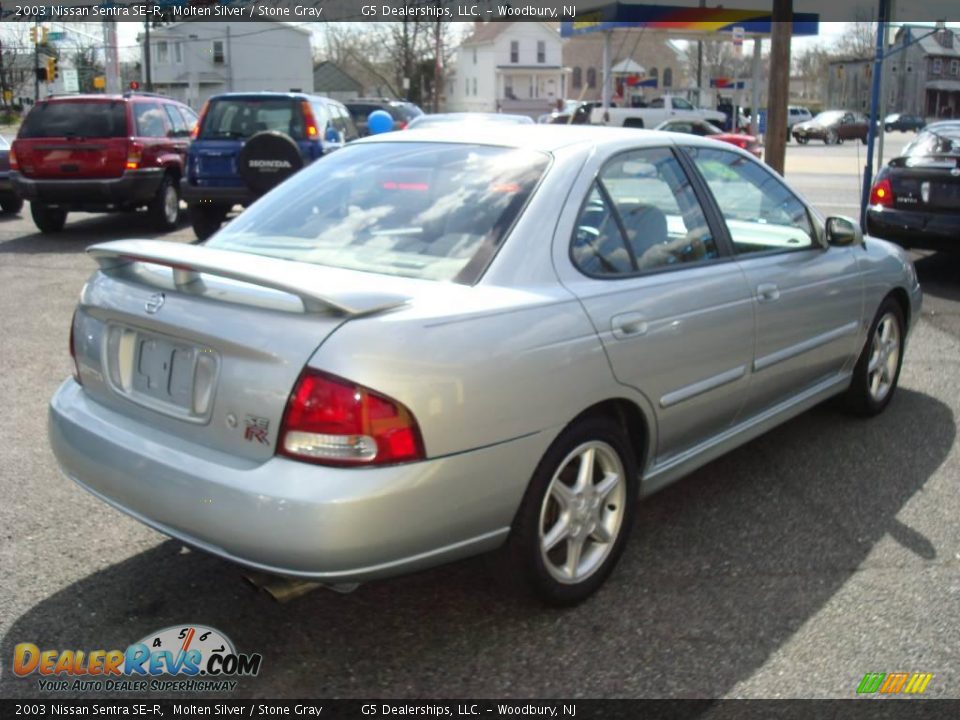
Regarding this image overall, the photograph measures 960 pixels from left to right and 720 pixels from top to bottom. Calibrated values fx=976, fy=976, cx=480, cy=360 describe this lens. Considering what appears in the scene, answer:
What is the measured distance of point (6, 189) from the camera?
15.1m

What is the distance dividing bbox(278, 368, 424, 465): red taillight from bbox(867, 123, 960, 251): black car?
799 cm

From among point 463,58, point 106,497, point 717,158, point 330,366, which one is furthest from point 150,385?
point 463,58

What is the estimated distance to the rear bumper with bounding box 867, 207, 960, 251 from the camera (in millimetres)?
9078

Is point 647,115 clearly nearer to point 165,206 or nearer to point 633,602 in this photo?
point 165,206

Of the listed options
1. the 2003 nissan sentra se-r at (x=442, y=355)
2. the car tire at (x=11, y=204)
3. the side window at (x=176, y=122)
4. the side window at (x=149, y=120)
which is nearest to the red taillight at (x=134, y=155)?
the side window at (x=149, y=120)

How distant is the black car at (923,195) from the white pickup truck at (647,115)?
23711 millimetres

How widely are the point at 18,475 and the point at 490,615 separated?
95.6 inches

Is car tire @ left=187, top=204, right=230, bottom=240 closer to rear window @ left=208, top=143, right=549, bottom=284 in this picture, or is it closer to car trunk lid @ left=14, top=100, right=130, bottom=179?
car trunk lid @ left=14, top=100, right=130, bottom=179

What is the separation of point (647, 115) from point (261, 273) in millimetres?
34684

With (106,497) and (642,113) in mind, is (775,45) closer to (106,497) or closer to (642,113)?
(106,497)

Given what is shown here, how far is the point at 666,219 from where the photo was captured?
12.4 ft

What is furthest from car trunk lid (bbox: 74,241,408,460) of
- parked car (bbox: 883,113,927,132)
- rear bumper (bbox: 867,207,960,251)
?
parked car (bbox: 883,113,927,132)

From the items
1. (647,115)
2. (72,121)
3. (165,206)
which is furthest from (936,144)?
(647,115)

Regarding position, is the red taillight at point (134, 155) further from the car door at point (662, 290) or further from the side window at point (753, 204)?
the car door at point (662, 290)
